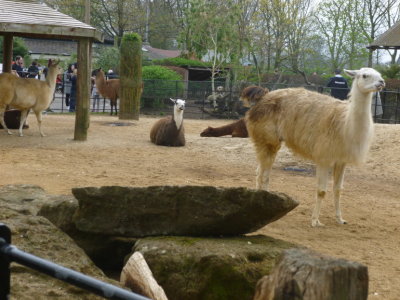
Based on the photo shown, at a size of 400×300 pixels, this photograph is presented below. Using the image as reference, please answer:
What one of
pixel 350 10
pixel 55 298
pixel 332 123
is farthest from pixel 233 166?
pixel 350 10

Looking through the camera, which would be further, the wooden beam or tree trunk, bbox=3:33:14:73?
tree trunk, bbox=3:33:14:73

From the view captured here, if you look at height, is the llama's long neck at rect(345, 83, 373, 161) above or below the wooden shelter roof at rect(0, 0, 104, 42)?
below

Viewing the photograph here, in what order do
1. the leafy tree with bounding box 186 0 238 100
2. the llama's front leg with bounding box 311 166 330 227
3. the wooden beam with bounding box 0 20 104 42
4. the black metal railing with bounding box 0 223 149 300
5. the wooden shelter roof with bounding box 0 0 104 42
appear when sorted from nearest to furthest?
the black metal railing with bounding box 0 223 149 300 < the llama's front leg with bounding box 311 166 330 227 < the wooden beam with bounding box 0 20 104 42 < the wooden shelter roof with bounding box 0 0 104 42 < the leafy tree with bounding box 186 0 238 100

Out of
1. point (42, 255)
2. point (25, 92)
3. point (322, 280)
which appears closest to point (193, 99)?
point (25, 92)

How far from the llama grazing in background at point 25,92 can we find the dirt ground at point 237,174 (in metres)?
0.63

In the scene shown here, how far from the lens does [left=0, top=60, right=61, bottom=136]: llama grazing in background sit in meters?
14.3

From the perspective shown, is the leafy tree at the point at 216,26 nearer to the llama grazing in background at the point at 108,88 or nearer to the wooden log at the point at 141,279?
the llama grazing in background at the point at 108,88

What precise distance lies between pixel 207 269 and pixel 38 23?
9.81 meters

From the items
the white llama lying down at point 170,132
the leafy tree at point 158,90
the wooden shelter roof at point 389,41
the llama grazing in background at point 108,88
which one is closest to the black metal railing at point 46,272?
the white llama lying down at point 170,132

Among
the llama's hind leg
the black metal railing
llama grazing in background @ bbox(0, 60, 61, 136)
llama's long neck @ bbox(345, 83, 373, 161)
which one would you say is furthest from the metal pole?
llama grazing in background @ bbox(0, 60, 61, 136)

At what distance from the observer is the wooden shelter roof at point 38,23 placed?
1310cm

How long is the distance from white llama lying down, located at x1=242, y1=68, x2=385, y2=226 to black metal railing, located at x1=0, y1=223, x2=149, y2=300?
5.92 m

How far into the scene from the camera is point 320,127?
7.70 m

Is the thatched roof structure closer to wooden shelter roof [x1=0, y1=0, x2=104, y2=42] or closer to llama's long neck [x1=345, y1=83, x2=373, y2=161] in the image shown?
wooden shelter roof [x1=0, y1=0, x2=104, y2=42]
